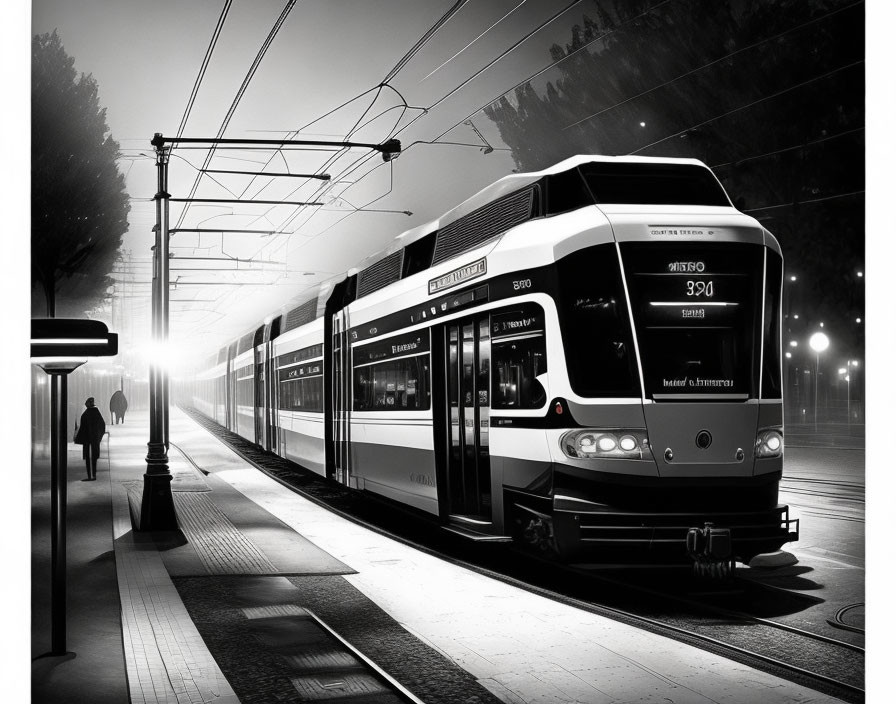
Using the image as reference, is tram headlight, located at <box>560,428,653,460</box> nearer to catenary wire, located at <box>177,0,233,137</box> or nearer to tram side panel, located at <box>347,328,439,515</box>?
tram side panel, located at <box>347,328,439,515</box>

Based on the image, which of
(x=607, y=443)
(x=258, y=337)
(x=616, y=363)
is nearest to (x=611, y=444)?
(x=607, y=443)

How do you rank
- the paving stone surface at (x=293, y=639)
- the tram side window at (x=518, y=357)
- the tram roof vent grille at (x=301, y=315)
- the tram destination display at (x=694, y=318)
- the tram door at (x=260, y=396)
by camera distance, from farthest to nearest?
the tram door at (x=260, y=396) < the tram roof vent grille at (x=301, y=315) < the tram side window at (x=518, y=357) < the tram destination display at (x=694, y=318) < the paving stone surface at (x=293, y=639)

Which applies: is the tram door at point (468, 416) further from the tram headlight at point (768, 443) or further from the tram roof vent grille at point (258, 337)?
the tram roof vent grille at point (258, 337)

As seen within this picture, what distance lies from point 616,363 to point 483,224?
2579mm

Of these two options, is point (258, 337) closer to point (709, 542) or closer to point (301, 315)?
point (301, 315)

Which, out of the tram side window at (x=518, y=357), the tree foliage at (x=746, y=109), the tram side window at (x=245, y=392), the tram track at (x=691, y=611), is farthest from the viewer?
the tram side window at (x=245, y=392)

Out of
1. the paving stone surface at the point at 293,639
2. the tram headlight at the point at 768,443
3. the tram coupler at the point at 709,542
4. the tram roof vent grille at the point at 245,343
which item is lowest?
the paving stone surface at the point at 293,639

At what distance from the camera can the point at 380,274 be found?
41.6ft

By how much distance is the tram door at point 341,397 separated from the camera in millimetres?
13820

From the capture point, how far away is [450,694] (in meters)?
5.26

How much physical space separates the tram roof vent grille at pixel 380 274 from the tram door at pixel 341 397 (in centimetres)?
79

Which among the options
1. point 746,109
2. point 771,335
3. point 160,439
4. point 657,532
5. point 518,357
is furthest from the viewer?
point 160,439

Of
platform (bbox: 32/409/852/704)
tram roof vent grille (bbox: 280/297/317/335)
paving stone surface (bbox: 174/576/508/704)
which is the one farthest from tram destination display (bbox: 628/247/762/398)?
tram roof vent grille (bbox: 280/297/317/335)

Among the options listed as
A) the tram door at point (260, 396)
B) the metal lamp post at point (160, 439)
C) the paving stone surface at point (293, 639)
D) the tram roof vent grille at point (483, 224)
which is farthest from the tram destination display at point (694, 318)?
the tram door at point (260, 396)
